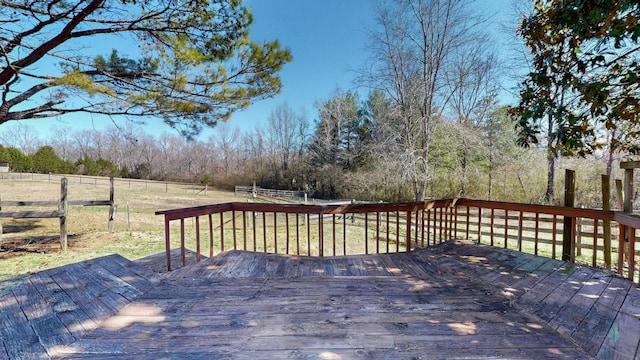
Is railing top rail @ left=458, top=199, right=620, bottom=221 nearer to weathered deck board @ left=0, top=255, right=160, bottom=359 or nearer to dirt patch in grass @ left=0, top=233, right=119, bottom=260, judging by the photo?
weathered deck board @ left=0, top=255, right=160, bottom=359

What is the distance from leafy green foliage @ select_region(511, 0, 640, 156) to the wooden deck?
1694mm

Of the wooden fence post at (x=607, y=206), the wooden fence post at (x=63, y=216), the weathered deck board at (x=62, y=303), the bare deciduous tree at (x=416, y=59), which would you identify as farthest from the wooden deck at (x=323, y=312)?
the bare deciduous tree at (x=416, y=59)

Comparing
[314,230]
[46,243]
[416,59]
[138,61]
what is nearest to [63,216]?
[46,243]

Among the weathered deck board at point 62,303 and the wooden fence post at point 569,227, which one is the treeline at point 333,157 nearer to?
the wooden fence post at point 569,227

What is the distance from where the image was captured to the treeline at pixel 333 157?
8641 mm

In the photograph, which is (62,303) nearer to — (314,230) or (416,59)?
(314,230)

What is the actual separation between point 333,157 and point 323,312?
16.2 m

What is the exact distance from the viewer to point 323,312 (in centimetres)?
207

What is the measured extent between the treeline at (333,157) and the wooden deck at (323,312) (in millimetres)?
4067

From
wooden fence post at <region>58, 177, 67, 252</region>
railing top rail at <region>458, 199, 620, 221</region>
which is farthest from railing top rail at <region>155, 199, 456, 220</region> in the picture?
wooden fence post at <region>58, 177, 67, 252</region>

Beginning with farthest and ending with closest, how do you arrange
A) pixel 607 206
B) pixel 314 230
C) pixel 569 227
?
pixel 314 230
pixel 607 206
pixel 569 227

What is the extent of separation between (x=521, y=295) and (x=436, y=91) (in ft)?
20.2

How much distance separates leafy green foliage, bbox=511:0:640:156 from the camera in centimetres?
261

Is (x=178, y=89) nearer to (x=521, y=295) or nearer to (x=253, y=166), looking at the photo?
(x=521, y=295)
